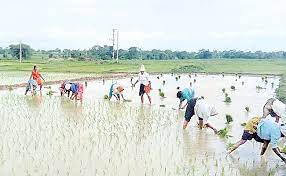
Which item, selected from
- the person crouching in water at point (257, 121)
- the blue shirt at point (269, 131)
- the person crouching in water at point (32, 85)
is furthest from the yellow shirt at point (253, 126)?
the person crouching in water at point (32, 85)

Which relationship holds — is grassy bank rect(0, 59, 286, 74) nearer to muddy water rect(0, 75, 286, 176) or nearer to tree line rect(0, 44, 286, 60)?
tree line rect(0, 44, 286, 60)

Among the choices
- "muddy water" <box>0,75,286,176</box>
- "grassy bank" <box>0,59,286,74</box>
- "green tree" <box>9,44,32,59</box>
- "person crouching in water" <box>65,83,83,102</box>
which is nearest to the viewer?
"muddy water" <box>0,75,286,176</box>

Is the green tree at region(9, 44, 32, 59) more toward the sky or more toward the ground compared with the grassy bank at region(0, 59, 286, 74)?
more toward the sky

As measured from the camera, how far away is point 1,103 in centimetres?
1494

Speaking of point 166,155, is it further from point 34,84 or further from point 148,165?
point 34,84

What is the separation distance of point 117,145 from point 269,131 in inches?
110

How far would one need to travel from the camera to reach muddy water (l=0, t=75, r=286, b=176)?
23.0 feet

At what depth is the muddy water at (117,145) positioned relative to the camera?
7.00m

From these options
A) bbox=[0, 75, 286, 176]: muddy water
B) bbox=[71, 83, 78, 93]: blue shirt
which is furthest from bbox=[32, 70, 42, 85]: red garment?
bbox=[0, 75, 286, 176]: muddy water

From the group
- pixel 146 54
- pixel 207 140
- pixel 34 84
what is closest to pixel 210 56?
pixel 146 54

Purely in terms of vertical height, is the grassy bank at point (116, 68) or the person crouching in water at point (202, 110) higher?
the person crouching in water at point (202, 110)

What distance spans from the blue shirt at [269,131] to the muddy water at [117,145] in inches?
16.6

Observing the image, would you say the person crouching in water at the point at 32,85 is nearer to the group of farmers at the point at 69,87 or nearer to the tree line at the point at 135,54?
the group of farmers at the point at 69,87

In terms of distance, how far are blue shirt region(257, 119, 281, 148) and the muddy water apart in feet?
1.38
